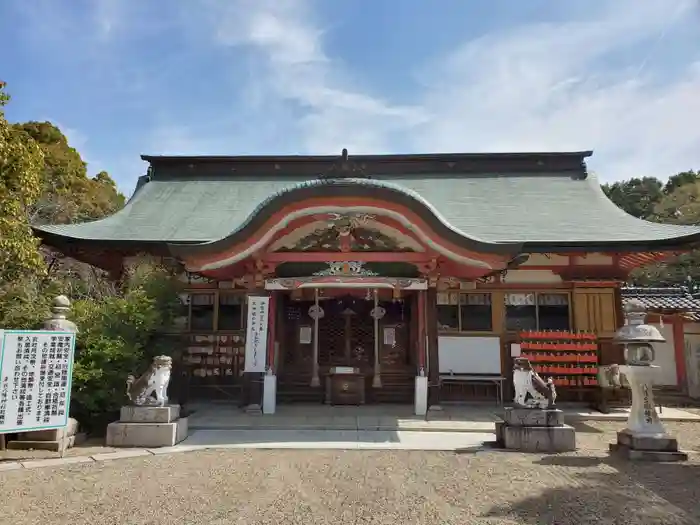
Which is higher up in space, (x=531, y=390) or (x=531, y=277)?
(x=531, y=277)

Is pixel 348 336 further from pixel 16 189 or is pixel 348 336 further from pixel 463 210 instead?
pixel 16 189

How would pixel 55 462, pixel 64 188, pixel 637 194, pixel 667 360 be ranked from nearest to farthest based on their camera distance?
pixel 55 462
pixel 667 360
pixel 64 188
pixel 637 194

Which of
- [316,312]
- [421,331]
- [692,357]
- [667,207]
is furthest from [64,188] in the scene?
[667,207]

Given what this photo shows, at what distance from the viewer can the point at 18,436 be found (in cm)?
654

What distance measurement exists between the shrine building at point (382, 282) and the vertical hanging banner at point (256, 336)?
3 cm

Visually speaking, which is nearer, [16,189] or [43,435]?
[43,435]

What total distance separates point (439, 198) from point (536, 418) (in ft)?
26.7

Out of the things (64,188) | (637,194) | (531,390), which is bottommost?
(531,390)

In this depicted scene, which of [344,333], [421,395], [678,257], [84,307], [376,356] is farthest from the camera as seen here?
[678,257]

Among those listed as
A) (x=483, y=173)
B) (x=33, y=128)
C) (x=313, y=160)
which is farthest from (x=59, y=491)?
(x=33, y=128)

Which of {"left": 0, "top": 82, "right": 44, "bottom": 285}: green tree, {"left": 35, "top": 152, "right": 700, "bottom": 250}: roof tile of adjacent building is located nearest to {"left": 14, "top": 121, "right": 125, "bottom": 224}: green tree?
{"left": 35, "top": 152, "right": 700, "bottom": 250}: roof tile of adjacent building

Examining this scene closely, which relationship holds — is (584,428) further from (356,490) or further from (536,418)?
(356,490)

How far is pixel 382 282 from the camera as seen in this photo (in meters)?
9.41

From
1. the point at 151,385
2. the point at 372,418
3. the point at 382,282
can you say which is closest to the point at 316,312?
the point at 382,282
